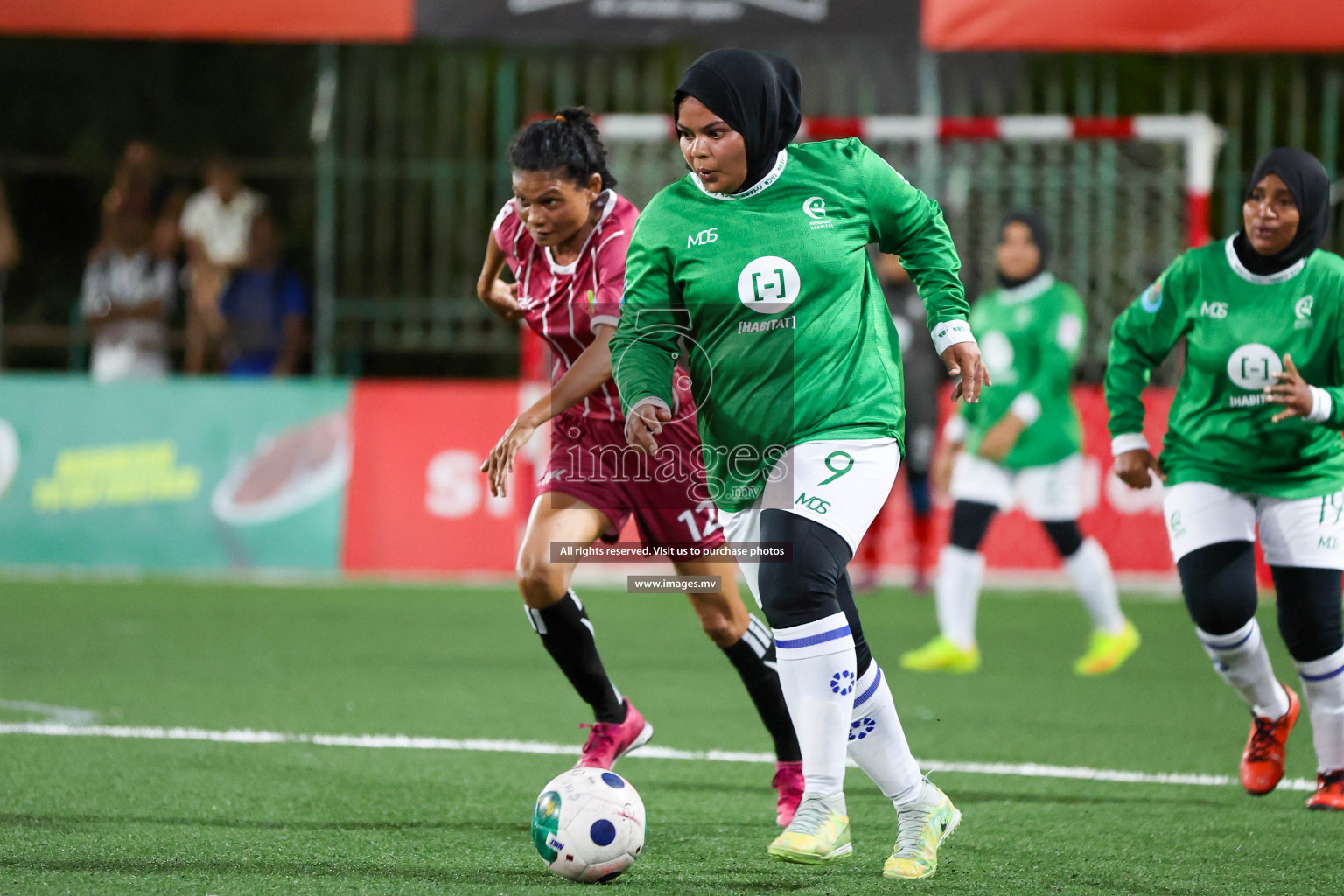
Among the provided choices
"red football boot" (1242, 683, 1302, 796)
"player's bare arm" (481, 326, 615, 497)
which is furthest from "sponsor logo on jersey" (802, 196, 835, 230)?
"red football boot" (1242, 683, 1302, 796)

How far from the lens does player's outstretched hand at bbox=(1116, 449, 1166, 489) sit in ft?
18.7

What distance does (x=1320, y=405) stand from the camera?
512 cm

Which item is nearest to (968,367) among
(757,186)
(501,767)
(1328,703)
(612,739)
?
(757,186)

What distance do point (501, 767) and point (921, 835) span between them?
1.96 meters

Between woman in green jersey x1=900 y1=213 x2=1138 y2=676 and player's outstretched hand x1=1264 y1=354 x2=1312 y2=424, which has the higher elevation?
player's outstretched hand x1=1264 y1=354 x2=1312 y2=424

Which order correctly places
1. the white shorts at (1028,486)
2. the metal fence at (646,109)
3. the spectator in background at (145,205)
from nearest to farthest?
the white shorts at (1028,486) < the metal fence at (646,109) < the spectator in background at (145,205)

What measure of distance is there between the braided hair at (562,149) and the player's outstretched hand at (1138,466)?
198 cm

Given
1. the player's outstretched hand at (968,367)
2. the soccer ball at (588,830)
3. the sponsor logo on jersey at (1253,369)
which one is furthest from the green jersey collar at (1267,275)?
the soccer ball at (588,830)

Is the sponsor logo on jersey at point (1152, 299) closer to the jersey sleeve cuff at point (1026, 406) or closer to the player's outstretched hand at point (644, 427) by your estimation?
the player's outstretched hand at point (644, 427)

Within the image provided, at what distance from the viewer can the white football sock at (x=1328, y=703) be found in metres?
5.50

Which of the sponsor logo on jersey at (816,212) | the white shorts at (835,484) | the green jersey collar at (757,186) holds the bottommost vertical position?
the white shorts at (835,484)

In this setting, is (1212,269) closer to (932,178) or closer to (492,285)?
(492,285)

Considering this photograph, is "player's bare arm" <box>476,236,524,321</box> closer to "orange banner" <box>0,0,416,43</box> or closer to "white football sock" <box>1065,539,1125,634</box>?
"white football sock" <box>1065,539,1125,634</box>

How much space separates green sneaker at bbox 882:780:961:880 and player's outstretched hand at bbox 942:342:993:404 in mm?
1062
